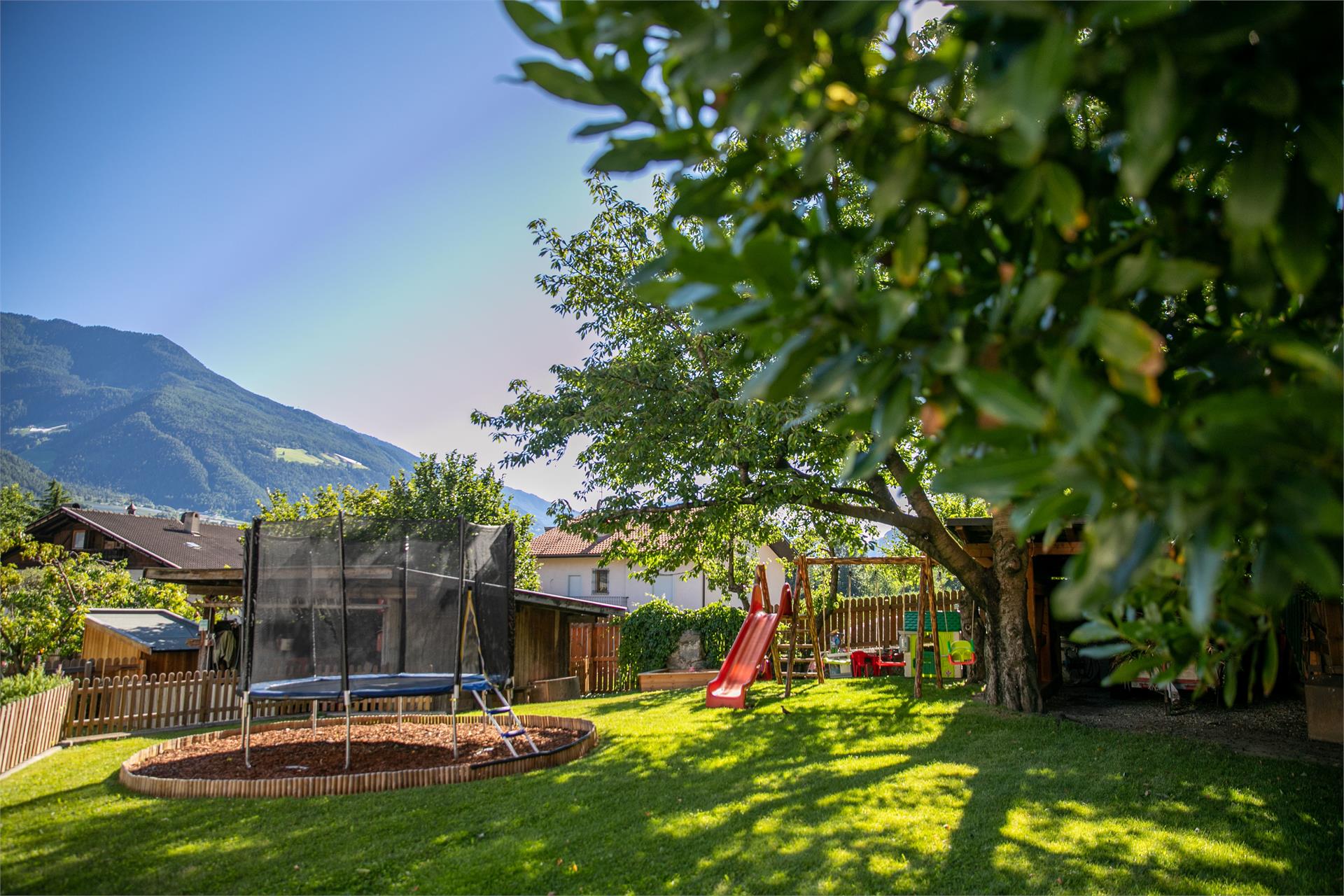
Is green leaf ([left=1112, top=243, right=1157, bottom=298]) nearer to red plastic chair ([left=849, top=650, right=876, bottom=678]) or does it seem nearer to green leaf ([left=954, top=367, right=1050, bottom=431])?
green leaf ([left=954, top=367, right=1050, bottom=431])

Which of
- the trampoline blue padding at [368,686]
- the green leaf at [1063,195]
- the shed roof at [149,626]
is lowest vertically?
the trampoline blue padding at [368,686]

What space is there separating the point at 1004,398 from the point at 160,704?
51.3ft

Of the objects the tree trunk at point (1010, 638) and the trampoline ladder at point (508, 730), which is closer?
the trampoline ladder at point (508, 730)

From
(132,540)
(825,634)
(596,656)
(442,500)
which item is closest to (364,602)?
(596,656)

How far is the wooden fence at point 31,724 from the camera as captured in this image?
9031mm

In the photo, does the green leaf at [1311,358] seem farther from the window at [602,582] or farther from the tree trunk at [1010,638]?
the window at [602,582]

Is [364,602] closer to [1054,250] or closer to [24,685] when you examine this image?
[24,685]

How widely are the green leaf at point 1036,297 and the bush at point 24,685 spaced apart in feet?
39.6

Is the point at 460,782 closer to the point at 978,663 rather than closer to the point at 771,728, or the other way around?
the point at 771,728

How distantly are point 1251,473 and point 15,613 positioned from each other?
19735 millimetres

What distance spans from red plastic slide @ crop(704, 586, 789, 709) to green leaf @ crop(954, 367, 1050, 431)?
11.5m

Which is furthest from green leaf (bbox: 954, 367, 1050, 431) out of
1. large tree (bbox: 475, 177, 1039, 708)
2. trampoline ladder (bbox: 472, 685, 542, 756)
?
trampoline ladder (bbox: 472, 685, 542, 756)

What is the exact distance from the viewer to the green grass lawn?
14.7 ft

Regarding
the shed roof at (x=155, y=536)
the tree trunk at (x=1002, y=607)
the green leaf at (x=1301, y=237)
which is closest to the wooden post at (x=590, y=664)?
the tree trunk at (x=1002, y=607)
